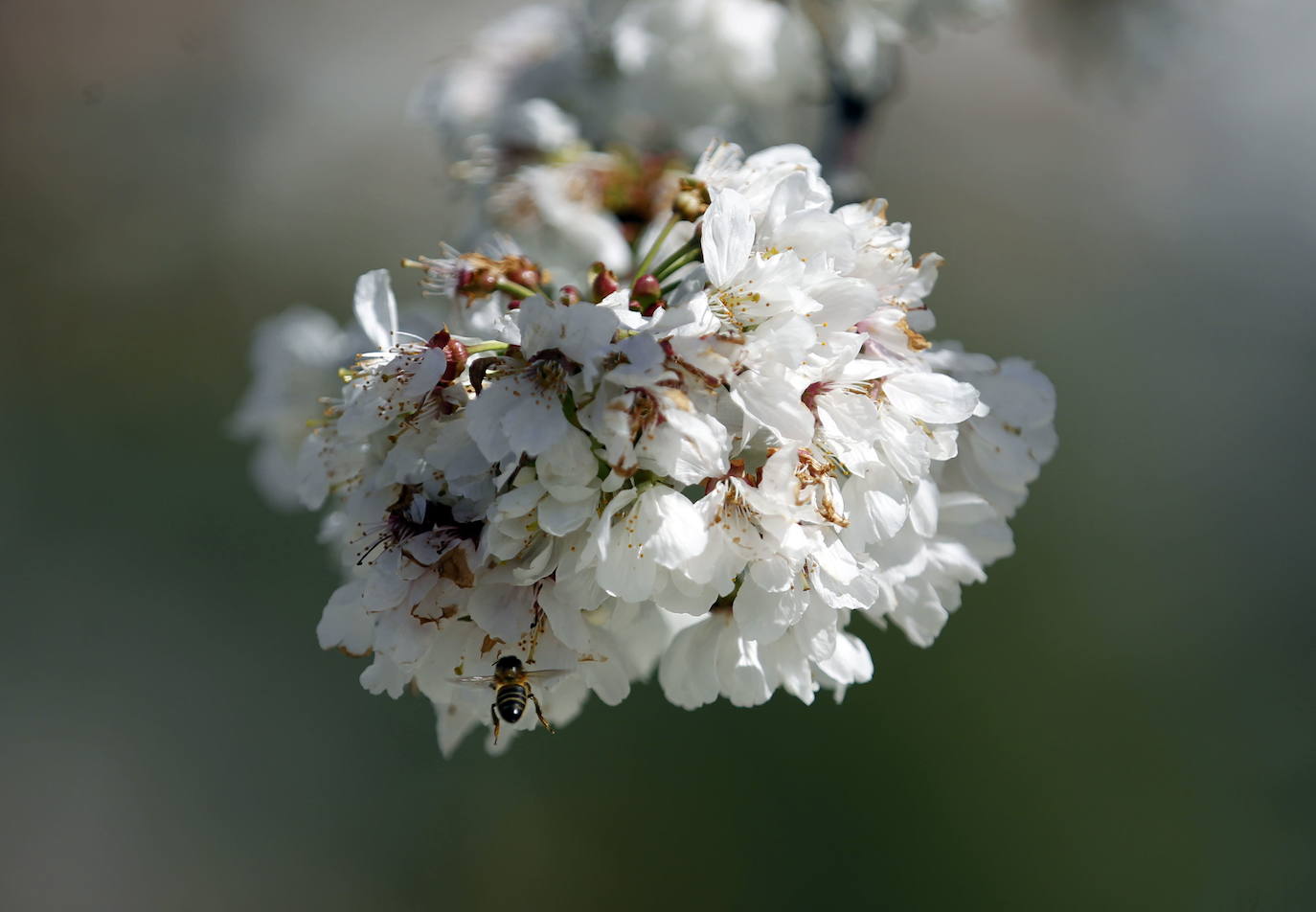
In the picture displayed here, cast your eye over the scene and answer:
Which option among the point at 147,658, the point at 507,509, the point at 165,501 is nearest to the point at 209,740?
A: the point at 147,658

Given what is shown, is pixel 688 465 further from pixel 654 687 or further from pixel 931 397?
pixel 654 687

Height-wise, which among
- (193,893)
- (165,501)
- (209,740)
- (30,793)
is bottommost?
(193,893)

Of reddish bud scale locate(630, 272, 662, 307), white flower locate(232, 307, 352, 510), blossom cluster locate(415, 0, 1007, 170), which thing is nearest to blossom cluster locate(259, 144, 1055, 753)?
reddish bud scale locate(630, 272, 662, 307)

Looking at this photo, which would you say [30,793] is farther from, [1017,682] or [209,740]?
[1017,682]

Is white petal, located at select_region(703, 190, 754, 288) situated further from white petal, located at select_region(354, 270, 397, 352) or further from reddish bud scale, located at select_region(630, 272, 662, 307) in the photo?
white petal, located at select_region(354, 270, 397, 352)

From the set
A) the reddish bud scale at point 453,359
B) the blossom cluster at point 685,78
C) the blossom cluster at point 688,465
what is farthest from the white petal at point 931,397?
the blossom cluster at point 685,78

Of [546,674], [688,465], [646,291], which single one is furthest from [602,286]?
[546,674]
